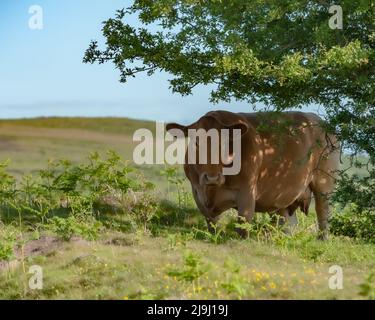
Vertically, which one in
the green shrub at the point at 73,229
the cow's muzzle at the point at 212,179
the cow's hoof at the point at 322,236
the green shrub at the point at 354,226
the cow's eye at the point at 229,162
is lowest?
the cow's hoof at the point at 322,236

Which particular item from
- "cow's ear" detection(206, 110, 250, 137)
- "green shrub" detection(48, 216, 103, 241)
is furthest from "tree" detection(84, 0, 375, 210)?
"green shrub" detection(48, 216, 103, 241)

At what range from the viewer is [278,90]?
14.5m

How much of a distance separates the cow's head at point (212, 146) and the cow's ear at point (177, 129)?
0.19 m

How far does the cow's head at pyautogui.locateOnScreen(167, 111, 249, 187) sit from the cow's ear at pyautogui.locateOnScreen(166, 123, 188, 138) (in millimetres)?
190

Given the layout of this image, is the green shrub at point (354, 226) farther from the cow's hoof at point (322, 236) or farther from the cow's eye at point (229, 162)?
the cow's eye at point (229, 162)

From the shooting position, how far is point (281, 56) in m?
14.0

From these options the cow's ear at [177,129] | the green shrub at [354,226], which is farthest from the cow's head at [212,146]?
the green shrub at [354,226]

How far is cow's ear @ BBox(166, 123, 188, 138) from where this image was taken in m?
14.8

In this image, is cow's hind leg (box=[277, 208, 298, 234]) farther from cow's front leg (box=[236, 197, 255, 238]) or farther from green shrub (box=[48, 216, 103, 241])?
green shrub (box=[48, 216, 103, 241])

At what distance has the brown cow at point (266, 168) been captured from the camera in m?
14.5

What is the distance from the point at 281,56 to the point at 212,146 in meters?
1.93

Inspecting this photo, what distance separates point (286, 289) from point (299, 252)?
9.45 feet

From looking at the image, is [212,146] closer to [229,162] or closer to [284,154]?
[229,162]

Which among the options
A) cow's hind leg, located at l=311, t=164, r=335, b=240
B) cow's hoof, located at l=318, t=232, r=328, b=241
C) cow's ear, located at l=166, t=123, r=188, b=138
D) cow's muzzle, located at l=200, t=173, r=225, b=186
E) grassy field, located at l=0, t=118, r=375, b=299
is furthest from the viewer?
cow's hind leg, located at l=311, t=164, r=335, b=240
